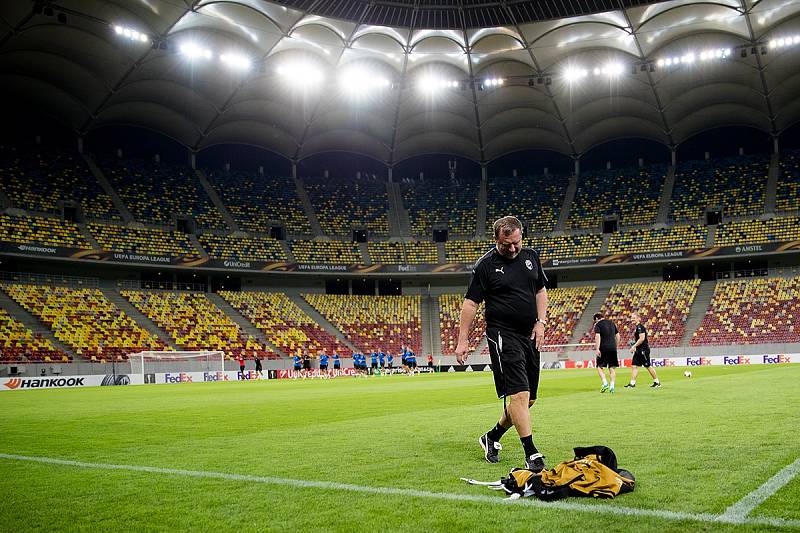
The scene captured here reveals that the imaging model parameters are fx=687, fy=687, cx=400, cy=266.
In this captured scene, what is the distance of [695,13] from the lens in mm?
47094

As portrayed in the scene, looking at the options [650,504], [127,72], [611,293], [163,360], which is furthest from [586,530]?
[611,293]

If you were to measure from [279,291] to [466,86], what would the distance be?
2552cm

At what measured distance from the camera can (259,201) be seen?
6731cm

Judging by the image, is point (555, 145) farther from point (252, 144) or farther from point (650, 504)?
point (650, 504)

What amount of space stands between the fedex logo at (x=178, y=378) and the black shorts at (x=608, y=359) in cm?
3186

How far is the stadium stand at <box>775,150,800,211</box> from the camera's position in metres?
60.1

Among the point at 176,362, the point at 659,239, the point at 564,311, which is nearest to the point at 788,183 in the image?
the point at 659,239

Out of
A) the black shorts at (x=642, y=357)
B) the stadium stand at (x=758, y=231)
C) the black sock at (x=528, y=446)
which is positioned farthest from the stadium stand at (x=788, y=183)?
the black sock at (x=528, y=446)

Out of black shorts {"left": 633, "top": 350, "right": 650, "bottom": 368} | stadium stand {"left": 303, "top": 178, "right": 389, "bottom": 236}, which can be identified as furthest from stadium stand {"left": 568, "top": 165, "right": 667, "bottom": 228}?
black shorts {"left": 633, "top": 350, "right": 650, "bottom": 368}

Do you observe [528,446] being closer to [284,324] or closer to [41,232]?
[41,232]

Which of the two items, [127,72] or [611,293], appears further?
[611,293]

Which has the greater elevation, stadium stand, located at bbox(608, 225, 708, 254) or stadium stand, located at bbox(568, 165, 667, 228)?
stadium stand, located at bbox(568, 165, 667, 228)

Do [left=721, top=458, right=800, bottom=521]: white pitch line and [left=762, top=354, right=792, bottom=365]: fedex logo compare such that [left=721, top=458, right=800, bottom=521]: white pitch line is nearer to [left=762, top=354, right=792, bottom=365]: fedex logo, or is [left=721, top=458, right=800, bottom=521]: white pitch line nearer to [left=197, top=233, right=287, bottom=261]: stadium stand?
[left=762, top=354, right=792, bottom=365]: fedex logo

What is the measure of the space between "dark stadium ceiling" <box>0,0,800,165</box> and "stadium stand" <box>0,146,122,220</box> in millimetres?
3597
